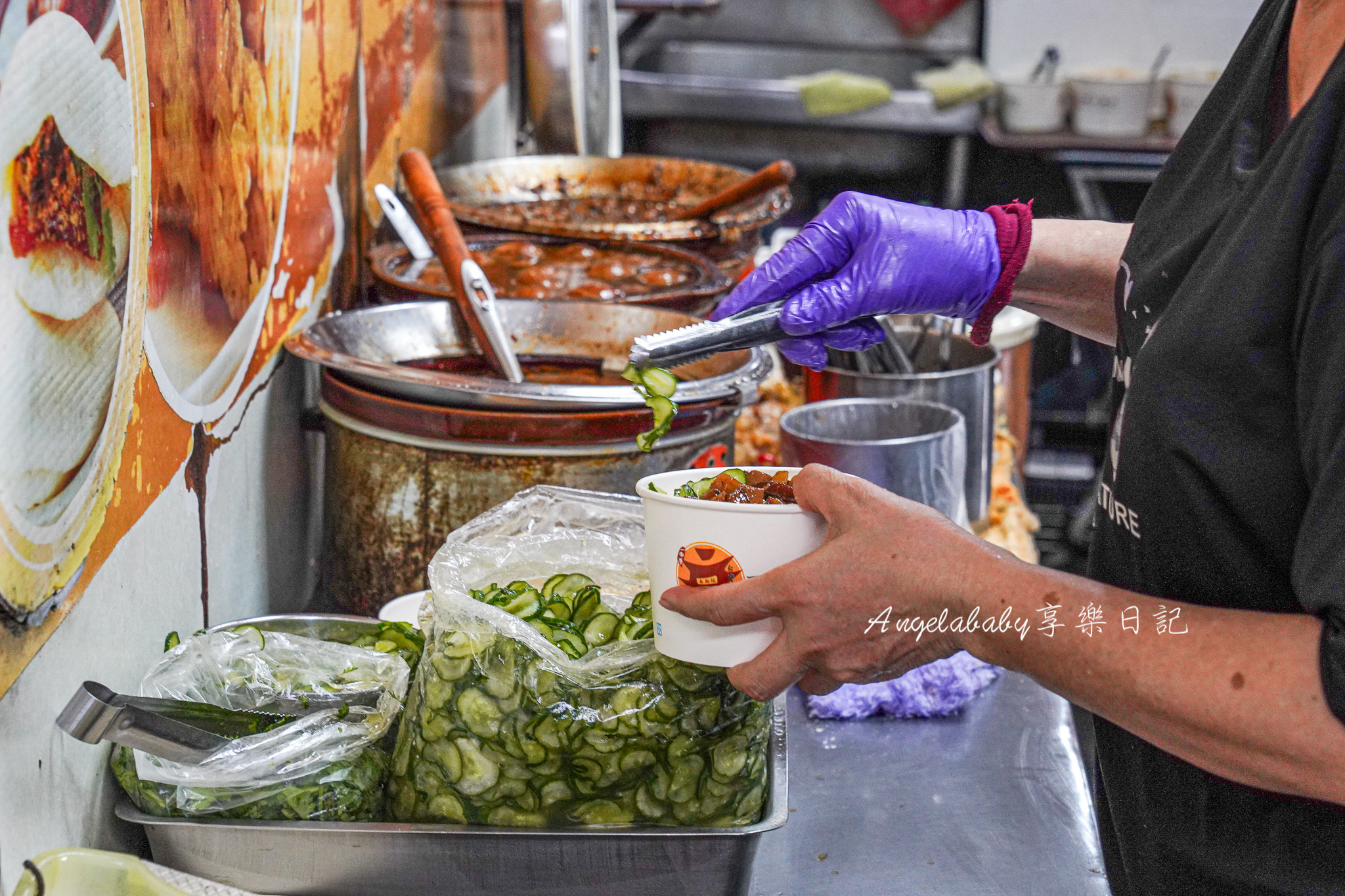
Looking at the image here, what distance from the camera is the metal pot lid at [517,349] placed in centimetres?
151

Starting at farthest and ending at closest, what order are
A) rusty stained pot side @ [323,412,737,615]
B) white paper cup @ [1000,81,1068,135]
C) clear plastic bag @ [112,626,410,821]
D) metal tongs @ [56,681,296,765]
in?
white paper cup @ [1000,81,1068,135], rusty stained pot side @ [323,412,737,615], clear plastic bag @ [112,626,410,821], metal tongs @ [56,681,296,765]

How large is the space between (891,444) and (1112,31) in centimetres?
571

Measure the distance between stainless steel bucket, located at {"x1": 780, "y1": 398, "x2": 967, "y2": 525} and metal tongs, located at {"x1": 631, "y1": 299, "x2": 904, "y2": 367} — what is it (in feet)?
1.31

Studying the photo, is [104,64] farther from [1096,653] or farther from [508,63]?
[508,63]

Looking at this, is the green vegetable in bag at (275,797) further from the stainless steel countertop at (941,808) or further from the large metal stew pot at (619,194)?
the large metal stew pot at (619,194)

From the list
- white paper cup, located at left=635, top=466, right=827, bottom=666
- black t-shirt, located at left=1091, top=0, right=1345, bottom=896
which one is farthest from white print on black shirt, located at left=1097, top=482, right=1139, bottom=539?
white paper cup, located at left=635, top=466, right=827, bottom=666

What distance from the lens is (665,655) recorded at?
1121 millimetres

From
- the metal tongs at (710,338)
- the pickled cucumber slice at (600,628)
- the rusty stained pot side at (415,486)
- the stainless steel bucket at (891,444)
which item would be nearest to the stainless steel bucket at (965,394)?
the stainless steel bucket at (891,444)

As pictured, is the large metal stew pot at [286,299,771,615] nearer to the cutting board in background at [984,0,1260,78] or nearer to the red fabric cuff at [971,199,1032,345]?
the red fabric cuff at [971,199,1032,345]

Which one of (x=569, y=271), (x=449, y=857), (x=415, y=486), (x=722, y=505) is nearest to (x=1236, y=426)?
(x=722, y=505)

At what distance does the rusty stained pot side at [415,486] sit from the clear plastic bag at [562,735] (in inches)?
15.5

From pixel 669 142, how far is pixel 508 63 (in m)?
2.12

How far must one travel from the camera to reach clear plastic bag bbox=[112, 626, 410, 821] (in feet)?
3.62

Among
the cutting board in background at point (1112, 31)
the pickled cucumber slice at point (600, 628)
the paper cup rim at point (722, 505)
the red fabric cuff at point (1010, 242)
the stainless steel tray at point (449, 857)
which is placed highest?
the cutting board in background at point (1112, 31)
